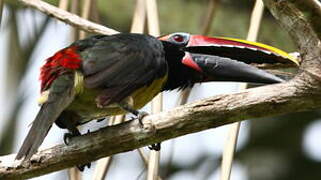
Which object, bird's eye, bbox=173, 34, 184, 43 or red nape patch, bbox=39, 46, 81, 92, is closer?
red nape patch, bbox=39, 46, 81, 92

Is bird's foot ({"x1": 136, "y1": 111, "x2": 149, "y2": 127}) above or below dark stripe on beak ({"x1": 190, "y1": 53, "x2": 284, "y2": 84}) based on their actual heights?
below

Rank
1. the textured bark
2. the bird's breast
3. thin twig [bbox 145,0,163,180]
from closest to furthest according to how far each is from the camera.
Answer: the textured bark
thin twig [bbox 145,0,163,180]
the bird's breast

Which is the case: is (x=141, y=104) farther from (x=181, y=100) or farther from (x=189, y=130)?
(x=189, y=130)

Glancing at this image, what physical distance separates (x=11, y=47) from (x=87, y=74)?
2.48ft

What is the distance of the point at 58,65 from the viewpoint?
103 inches

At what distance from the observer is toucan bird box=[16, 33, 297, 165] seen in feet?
8.18

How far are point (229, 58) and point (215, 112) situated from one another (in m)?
0.64

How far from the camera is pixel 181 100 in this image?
9.03ft

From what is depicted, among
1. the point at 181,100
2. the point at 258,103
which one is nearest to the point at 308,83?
the point at 258,103

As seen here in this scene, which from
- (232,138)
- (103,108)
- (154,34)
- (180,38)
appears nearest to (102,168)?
(103,108)

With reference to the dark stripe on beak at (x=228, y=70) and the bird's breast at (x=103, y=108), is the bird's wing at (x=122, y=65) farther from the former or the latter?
the dark stripe on beak at (x=228, y=70)

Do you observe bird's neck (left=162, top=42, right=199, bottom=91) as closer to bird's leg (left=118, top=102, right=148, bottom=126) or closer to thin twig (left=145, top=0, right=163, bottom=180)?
thin twig (left=145, top=0, right=163, bottom=180)

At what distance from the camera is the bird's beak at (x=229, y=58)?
261 centimetres

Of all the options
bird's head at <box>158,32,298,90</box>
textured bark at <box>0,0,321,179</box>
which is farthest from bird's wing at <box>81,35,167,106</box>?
textured bark at <box>0,0,321,179</box>
